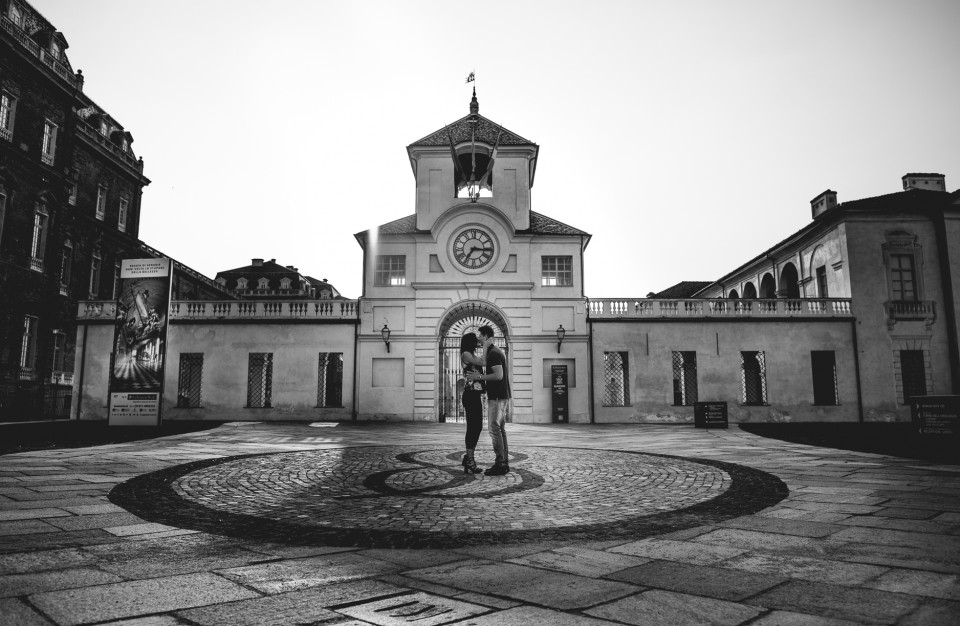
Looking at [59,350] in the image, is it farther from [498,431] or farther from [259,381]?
[498,431]

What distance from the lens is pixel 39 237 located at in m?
27.8

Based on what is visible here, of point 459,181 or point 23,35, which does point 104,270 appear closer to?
point 23,35

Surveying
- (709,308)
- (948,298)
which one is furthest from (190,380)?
(948,298)

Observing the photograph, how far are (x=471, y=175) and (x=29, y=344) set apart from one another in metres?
21.3

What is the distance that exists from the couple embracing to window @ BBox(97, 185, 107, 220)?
110 ft

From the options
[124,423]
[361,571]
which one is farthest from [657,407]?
[361,571]

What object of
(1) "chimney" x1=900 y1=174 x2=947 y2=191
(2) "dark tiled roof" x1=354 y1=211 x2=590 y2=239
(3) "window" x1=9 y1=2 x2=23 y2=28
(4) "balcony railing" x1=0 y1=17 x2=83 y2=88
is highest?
(3) "window" x1=9 y1=2 x2=23 y2=28

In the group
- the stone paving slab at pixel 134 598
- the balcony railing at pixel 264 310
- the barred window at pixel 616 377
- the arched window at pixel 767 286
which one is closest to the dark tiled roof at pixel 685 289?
the arched window at pixel 767 286

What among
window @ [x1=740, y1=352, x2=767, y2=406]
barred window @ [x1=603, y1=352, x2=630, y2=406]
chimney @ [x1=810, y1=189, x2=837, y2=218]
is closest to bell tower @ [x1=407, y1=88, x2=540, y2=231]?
barred window @ [x1=603, y1=352, x2=630, y2=406]

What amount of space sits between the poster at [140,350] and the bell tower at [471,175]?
11462mm

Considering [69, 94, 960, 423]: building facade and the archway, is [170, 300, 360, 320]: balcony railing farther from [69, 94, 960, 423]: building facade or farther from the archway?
the archway

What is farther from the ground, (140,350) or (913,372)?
(140,350)

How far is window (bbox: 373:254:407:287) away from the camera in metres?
26.1

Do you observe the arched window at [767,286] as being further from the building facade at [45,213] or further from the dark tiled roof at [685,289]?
the building facade at [45,213]
